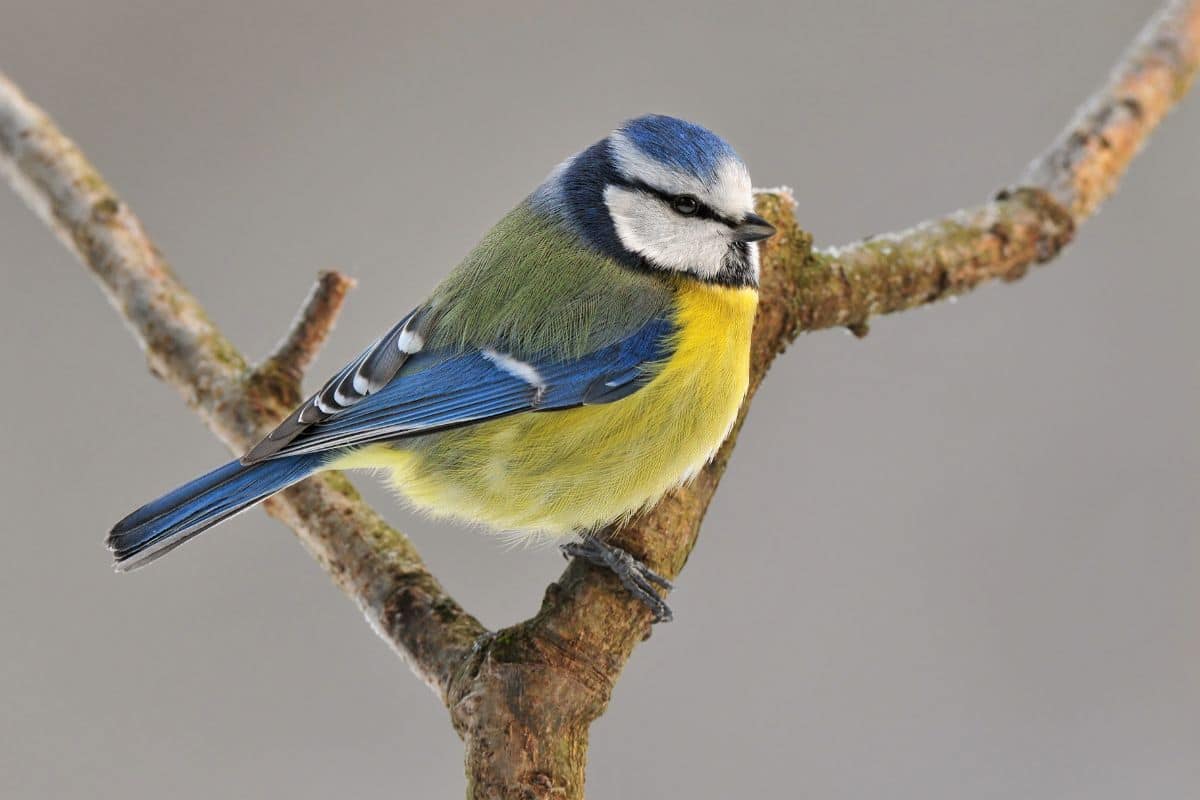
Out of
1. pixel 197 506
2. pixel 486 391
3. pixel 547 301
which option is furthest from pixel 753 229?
pixel 197 506

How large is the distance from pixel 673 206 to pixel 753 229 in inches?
5.0

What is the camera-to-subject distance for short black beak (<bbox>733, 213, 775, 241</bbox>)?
5.79ft

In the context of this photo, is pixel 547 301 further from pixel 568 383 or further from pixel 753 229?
pixel 753 229

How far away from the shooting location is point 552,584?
64.2 inches

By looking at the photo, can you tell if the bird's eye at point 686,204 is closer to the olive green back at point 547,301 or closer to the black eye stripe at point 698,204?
the black eye stripe at point 698,204

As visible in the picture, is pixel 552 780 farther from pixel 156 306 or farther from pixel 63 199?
pixel 63 199

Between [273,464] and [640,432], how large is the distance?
0.52 metres

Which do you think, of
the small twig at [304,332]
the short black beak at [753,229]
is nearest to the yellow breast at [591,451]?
the short black beak at [753,229]

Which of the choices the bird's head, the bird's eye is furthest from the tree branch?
the bird's eye

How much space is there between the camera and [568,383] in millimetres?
1683

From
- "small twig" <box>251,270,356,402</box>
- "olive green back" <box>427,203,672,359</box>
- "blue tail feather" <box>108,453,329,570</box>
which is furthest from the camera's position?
"small twig" <box>251,270,356,402</box>

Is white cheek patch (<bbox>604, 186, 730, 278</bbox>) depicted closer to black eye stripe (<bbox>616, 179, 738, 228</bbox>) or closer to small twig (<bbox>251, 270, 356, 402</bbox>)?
black eye stripe (<bbox>616, 179, 738, 228</bbox>)

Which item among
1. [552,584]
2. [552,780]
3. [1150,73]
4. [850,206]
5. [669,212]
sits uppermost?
[850,206]

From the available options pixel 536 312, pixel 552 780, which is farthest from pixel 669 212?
pixel 552 780
